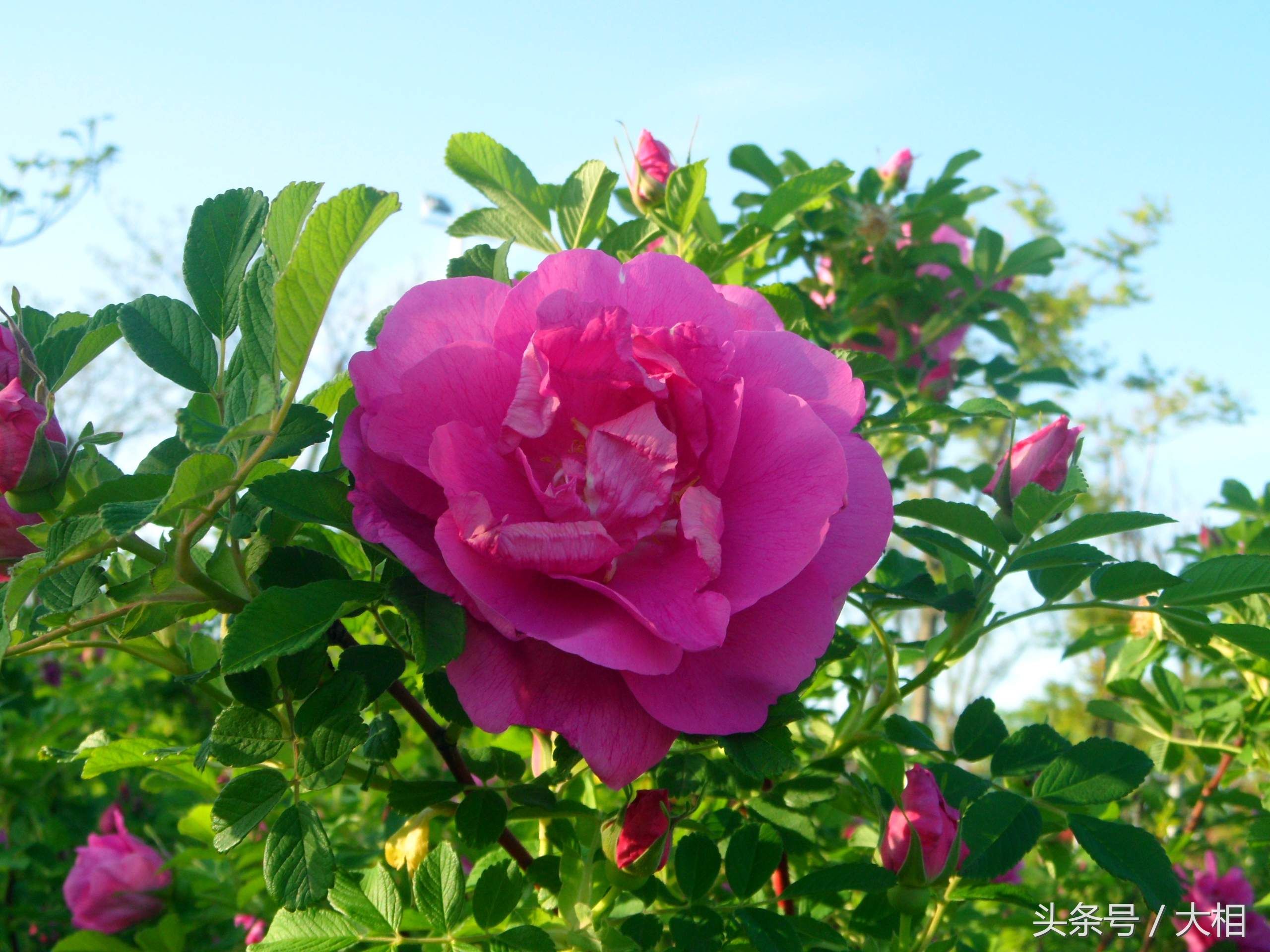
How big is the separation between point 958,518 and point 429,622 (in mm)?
485

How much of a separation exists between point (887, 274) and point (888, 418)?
0.79 metres

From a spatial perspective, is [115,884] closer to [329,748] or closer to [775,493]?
[329,748]

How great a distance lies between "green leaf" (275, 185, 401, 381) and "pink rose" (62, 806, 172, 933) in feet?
3.94

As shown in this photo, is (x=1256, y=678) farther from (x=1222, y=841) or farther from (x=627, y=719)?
(x=1222, y=841)

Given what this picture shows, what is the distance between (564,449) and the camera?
66cm

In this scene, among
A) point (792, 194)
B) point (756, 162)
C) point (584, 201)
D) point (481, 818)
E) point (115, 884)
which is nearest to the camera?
point (481, 818)

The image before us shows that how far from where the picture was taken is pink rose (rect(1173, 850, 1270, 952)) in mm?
1778

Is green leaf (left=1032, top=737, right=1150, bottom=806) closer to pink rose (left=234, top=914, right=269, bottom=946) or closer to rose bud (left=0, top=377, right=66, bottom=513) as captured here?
rose bud (left=0, top=377, right=66, bottom=513)

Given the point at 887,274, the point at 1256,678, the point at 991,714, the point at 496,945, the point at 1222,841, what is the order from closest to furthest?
the point at 496,945
the point at 991,714
the point at 1256,678
the point at 887,274
the point at 1222,841

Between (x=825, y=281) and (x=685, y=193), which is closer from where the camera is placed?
(x=685, y=193)

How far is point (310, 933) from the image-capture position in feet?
2.55

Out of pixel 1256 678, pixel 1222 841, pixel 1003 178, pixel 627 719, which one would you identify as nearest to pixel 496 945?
pixel 627 719

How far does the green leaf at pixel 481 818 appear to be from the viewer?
77cm

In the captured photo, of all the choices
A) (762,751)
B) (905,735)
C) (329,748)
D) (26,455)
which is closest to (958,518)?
(905,735)
